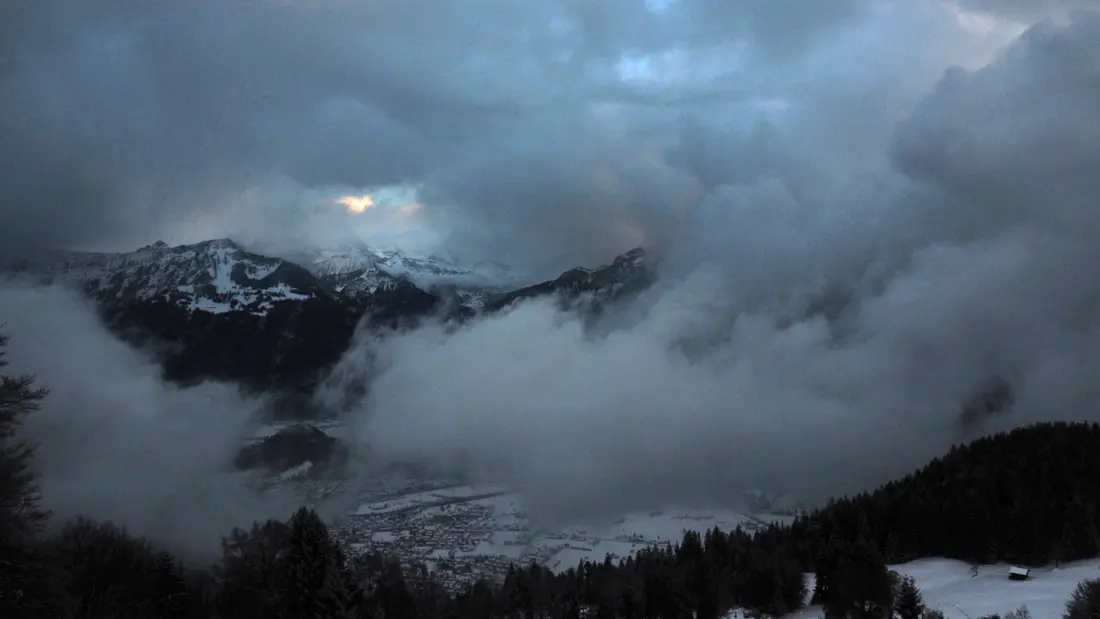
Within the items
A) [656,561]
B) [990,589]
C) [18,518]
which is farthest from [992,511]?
[18,518]

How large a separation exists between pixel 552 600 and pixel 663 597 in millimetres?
21245

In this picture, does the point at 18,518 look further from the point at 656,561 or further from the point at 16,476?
the point at 656,561

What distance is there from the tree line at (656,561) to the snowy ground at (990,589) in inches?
163

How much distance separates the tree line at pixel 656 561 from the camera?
19.7 metres

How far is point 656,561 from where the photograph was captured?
110125 millimetres

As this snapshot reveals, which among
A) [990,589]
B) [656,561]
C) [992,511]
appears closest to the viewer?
[990,589]

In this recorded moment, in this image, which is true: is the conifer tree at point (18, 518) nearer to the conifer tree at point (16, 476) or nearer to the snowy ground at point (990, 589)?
the conifer tree at point (16, 476)

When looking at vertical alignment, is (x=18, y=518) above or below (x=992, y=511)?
above

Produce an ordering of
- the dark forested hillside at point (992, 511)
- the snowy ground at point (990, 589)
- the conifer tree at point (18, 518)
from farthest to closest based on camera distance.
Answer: the dark forested hillside at point (992, 511) → the snowy ground at point (990, 589) → the conifer tree at point (18, 518)

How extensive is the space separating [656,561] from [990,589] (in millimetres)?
48809

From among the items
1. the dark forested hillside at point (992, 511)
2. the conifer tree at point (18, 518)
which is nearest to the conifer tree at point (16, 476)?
the conifer tree at point (18, 518)

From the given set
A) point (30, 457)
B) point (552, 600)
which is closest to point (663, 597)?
point (552, 600)

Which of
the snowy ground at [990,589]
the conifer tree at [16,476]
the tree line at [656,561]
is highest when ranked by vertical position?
the conifer tree at [16,476]

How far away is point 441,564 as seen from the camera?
175000 millimetres
